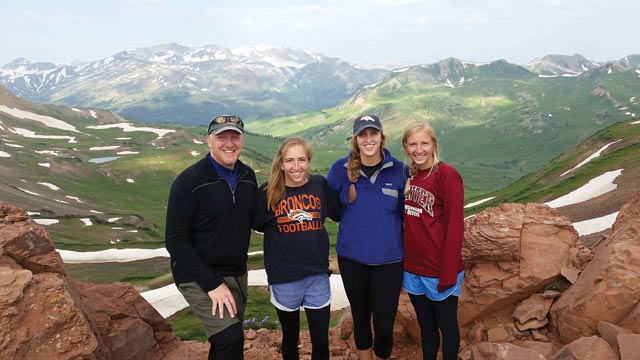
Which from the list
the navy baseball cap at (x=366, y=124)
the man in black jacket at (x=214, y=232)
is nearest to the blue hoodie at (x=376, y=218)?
the navy baseball cap at (x=366, y=124)

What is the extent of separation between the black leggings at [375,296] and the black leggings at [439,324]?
2.02 ft

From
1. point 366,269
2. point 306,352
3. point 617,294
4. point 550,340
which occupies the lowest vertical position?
point 306,352

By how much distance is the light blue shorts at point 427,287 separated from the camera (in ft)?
29.9

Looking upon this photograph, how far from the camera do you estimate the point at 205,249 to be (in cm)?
880

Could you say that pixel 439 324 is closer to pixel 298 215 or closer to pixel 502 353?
pixel 502 353

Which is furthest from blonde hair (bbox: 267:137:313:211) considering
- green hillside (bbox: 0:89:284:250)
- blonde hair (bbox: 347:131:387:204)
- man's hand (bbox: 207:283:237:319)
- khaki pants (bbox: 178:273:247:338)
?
green hillside (bbox: 0:89:284:250)

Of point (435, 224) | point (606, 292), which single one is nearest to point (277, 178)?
point (435, 224)

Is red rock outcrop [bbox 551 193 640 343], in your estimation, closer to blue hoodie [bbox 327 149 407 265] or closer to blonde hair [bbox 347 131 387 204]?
blue hoodie [bbox 327 149 407 265]

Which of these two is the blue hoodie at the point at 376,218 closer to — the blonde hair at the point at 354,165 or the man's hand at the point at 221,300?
the blonde hair at the point at 354,165

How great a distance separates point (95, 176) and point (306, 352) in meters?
147

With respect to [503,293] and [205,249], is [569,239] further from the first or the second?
[205,249]

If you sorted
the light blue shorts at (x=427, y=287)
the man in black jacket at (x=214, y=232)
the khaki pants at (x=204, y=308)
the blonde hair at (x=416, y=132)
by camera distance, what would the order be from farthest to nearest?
the blonde hair at (x=416, y=132), the light blue shorts at (x=427, y=287), the khaki pants at (x=204, y=308), the man in black jacket at (x=214, y=232)

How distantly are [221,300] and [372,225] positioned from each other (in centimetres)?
357

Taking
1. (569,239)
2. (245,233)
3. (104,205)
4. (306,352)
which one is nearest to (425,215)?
(245,233)
